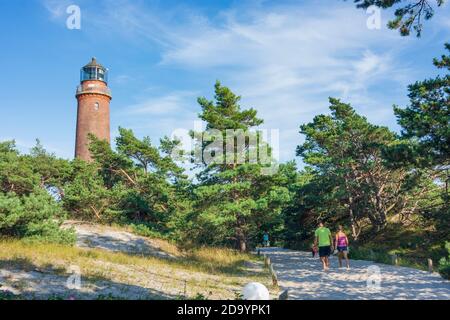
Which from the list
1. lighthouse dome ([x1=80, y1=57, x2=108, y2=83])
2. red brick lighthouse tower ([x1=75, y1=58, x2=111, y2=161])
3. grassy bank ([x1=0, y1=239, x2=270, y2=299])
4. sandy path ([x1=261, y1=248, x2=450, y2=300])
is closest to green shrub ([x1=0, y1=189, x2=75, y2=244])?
grassy bank ([x1=0, y1=239, x2=270, y2=299])

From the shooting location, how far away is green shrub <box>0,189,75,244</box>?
1572 cm

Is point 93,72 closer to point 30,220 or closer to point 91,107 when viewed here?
point 91,107

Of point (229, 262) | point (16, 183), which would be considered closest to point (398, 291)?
point (229, 262)

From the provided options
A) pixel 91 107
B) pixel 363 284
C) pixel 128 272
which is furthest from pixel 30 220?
pixel 91 107

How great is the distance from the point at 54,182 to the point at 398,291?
3503cm

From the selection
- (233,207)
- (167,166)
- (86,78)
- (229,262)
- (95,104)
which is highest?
(86,78)

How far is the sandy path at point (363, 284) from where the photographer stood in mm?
9969

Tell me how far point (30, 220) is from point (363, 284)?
13570 mm

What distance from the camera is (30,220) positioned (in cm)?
1669

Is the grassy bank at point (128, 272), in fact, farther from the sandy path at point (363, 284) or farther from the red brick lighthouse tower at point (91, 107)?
the red brick lighthouse tower at point (91, 107)
